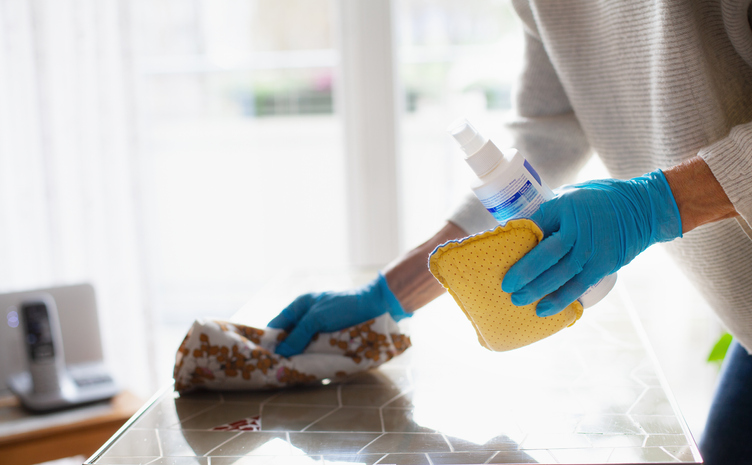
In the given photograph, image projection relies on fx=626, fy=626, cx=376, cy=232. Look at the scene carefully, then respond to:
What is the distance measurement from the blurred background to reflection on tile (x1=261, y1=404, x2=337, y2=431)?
1441 mm

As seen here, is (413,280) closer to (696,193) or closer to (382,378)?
Result: (382,378)

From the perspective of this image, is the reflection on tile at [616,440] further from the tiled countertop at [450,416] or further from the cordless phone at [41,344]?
the cordless phone at [41,344]

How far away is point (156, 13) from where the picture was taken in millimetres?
2186

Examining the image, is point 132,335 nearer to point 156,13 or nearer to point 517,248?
point 156,13

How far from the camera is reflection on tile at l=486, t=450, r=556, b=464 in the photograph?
1.65 ft

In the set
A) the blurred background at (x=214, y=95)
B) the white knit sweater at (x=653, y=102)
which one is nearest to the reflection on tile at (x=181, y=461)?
the white knit sweater at (x=653, y=102)

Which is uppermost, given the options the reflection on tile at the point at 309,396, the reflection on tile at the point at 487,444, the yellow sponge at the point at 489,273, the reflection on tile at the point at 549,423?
the yellow sponge at the point at 489,273

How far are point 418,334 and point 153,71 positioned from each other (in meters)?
1.82

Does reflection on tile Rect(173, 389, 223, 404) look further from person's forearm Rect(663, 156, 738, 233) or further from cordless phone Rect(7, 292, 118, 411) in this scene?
cordless phone Rect(7, 292, 118, 411)

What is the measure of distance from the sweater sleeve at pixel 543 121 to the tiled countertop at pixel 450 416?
27cm

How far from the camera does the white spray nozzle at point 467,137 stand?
0.58m

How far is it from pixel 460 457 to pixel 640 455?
14cm

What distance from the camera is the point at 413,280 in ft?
2.68

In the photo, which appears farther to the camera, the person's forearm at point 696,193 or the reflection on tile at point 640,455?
the person's forearm at point 696,193
